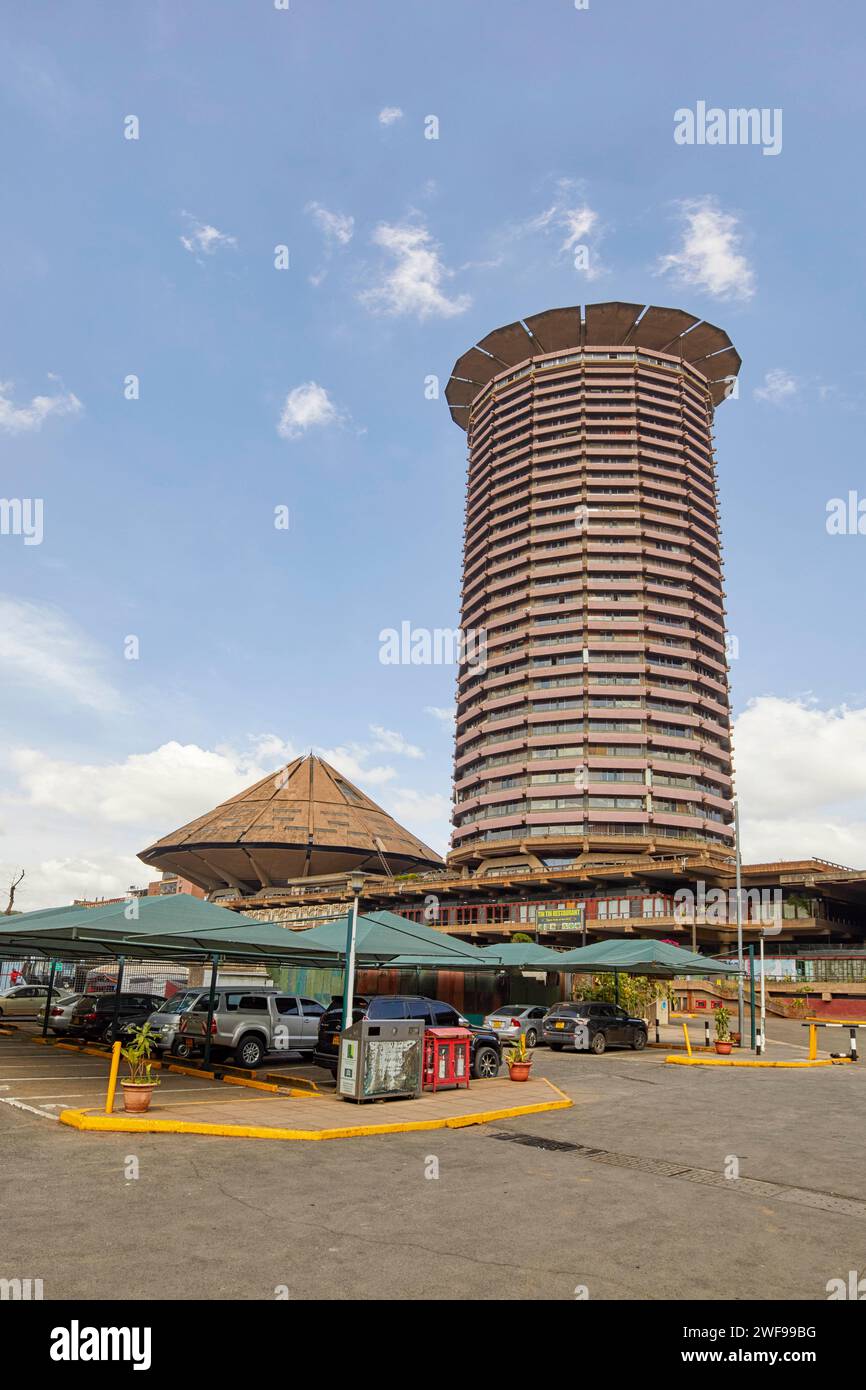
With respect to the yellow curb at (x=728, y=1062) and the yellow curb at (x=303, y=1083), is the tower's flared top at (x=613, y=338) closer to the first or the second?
the yellow curb at (x=728, y=1062)

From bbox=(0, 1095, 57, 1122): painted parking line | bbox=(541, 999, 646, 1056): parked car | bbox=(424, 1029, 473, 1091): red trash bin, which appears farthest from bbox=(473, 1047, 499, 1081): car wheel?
bbox=(0, 1095, 57, 1122): painted parking line

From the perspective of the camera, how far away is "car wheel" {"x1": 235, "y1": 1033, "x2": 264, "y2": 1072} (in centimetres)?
2217

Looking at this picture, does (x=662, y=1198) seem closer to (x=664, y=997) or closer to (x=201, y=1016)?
(x=201, y=1016)

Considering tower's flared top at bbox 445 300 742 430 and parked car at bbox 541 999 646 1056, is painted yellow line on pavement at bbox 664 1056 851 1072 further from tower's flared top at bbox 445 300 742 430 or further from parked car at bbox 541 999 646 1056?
tower's flared top at bbox 445 300 742 430

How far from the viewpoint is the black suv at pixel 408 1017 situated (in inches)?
796

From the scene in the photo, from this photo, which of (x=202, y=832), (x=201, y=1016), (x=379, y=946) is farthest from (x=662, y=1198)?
(x=202, y=832)

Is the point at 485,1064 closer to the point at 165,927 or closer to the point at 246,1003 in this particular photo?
the point at 246,1003

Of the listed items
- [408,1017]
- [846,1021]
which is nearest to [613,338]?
[846,1021]

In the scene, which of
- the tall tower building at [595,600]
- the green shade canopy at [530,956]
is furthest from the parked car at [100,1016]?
the tall tower building at [595,600]

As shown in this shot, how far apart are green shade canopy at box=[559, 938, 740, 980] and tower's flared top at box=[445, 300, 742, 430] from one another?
105034 mm

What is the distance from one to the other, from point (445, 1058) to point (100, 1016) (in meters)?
12.4
